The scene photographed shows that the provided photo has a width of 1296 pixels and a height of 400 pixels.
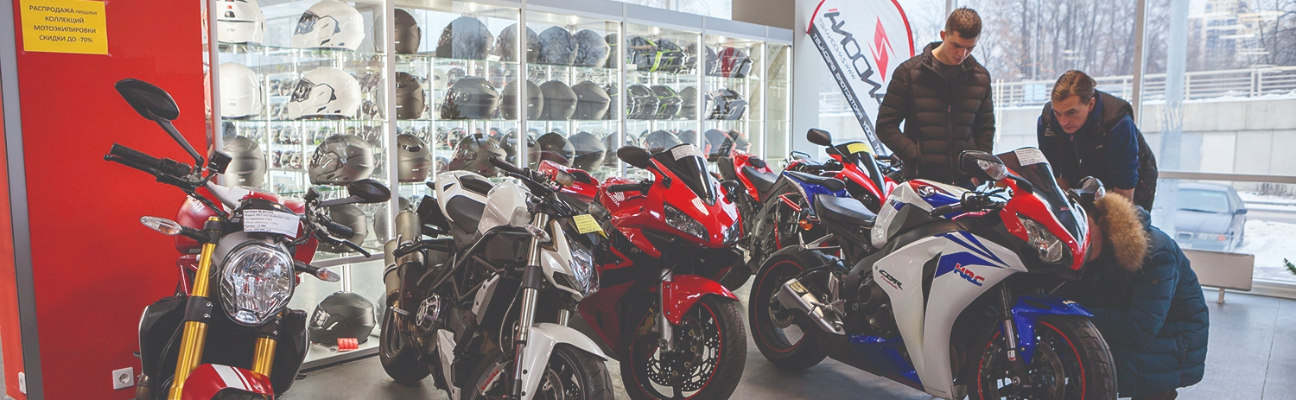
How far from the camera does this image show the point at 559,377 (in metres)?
2.23

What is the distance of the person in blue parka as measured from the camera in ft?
8.23

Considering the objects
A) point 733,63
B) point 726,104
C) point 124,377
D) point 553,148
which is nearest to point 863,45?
point 733,63

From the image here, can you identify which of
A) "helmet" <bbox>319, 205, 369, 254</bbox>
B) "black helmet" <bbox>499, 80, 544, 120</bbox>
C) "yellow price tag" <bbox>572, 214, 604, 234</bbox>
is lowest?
"helmet" <bbox>319, 205, 369, 254</bbox>

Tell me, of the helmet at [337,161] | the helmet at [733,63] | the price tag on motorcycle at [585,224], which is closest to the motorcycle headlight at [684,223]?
the price tag on motorcycle at [585,224]

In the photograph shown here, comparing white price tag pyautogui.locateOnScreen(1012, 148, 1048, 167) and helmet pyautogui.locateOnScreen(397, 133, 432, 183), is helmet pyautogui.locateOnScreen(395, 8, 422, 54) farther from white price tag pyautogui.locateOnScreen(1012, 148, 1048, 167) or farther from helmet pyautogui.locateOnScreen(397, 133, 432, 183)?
white price tag pyautogui.locateOnScreen(1012, 148, 1048, 167)

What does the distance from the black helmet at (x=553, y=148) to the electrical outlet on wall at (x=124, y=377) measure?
231cm

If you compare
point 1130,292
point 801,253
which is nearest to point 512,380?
point 801,253

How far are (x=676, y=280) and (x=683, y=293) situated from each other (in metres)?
0.08

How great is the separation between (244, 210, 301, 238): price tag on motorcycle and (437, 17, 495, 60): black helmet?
2.33 metres

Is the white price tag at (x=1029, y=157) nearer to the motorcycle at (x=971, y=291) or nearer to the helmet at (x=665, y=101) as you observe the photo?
the motorcycle at (x=971, y=291)

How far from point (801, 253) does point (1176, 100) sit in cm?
403

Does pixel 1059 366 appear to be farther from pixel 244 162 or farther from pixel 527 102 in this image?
pixel 244 162

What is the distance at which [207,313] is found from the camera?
2018 mm

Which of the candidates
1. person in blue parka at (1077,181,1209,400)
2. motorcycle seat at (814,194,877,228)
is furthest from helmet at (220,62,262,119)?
person in blue parka at (1077,181,1209,400)
